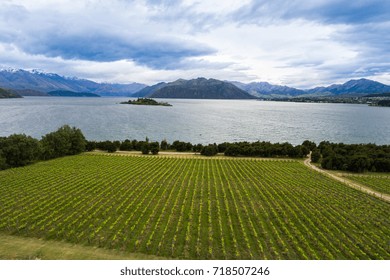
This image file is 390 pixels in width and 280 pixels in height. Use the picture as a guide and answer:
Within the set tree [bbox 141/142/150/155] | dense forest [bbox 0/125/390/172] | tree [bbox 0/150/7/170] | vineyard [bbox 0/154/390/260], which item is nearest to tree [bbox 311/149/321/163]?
dense forest [bbox 0/125/390/172]

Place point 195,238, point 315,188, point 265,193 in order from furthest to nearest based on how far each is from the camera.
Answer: point 315,188
point 265,193
point 195,238

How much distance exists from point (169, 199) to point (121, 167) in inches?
1086

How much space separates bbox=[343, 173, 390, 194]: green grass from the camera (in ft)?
164

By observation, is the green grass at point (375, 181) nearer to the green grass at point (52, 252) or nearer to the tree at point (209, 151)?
the tree at point (209, 151)

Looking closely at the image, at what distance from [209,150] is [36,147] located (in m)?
47.9

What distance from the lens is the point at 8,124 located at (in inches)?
5591

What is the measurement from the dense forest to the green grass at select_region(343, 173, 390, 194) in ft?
18.0

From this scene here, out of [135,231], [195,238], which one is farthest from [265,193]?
[135,231]

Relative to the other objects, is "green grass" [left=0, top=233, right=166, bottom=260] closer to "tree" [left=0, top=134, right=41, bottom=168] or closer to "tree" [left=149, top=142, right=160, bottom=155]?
"tree" [left=0, top=134, right=41, bottom=168]

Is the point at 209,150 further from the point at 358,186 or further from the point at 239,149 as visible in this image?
the point at 358,186

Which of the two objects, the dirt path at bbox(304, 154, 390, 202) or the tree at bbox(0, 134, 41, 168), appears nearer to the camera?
the dirt path at bbox(304, 154, 390, 202)

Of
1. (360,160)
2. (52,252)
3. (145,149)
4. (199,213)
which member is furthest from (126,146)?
(52,252)

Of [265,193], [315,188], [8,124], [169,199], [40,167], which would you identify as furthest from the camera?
[8,124]

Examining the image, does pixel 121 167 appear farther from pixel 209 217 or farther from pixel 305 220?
pixel 305 220
